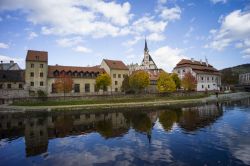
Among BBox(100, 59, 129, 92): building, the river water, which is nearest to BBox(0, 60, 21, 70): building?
BBox(100, 59, 129, 92): building

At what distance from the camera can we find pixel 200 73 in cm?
8988

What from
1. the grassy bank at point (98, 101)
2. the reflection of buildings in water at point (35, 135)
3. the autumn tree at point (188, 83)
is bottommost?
the reflection of buildings in water at point (35, 135)

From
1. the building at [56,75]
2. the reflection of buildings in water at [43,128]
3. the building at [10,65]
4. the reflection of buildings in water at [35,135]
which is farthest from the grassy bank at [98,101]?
the building at [10,65]

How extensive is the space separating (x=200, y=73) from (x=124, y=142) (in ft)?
241

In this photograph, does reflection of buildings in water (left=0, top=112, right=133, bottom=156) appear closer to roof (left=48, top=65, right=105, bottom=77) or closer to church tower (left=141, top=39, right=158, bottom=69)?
roof (left=48, top=65, right=105, bottom=77)

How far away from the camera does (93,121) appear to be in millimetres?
37250

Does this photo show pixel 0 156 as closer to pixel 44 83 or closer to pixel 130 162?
pixel 130 162

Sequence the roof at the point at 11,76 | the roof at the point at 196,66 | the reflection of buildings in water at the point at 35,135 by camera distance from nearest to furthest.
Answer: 1. the reflection of buildings in water at the point at 35,135
2. the roof at the point at 11,76
3. the roof at the point at 196,66

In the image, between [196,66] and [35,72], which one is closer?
[35,72]

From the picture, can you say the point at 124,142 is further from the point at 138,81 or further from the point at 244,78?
the point at 244,78

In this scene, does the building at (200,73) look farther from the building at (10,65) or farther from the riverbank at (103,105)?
the building at (10,65)

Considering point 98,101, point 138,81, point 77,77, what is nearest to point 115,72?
point 138,81

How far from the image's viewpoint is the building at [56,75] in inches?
2564

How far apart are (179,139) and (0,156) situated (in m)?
17.5
